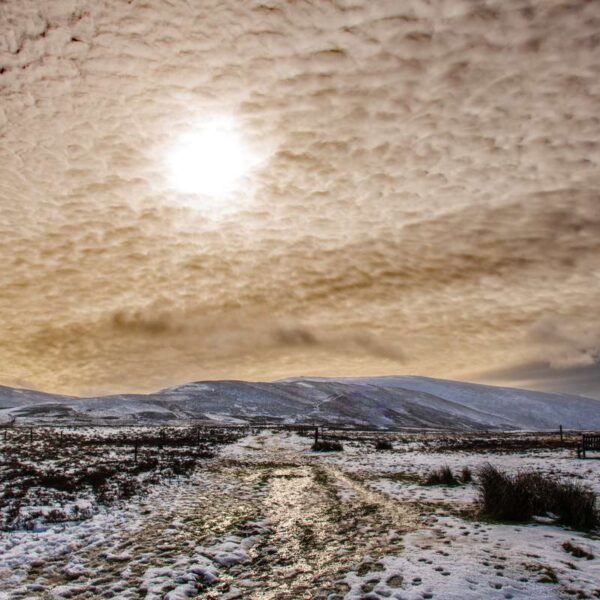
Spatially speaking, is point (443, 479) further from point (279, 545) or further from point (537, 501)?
point (279, 545)

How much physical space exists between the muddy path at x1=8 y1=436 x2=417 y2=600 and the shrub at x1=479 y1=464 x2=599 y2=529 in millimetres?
1995

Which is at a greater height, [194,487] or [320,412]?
[194,487]

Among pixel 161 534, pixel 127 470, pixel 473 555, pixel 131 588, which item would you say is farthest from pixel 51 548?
pixel 127 470

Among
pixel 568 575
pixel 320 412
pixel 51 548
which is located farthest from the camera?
pixel 320 412

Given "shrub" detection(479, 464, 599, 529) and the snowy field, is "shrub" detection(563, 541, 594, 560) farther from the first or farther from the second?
"shrub" detection(479, 464, 599, 529)

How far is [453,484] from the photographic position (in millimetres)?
16375

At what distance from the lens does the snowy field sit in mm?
6723

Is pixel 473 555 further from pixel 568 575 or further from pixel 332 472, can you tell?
pixel 332 472

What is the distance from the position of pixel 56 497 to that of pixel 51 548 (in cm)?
566

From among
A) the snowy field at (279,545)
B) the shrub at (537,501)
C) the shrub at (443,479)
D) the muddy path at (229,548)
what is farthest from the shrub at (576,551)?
the shrub at (443,479)

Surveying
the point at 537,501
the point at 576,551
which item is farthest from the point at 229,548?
the point at 537,501

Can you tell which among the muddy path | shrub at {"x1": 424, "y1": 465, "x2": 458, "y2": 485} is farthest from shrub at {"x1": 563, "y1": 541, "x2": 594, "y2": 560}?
shrub at {"x1": 424, "y1": 465, "x2": 458, "y2": 485}

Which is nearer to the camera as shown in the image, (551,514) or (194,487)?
(551,514)

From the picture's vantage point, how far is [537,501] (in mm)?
10805
